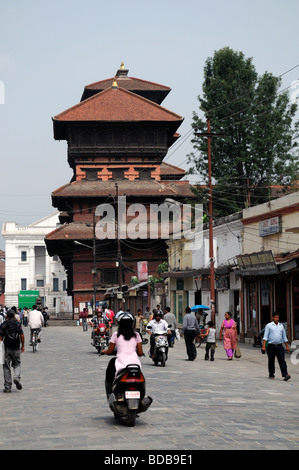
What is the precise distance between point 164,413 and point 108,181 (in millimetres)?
64317

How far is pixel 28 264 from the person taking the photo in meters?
124

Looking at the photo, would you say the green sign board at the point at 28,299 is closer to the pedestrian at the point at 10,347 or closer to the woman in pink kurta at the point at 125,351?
the pedestrian at the point at 10,347

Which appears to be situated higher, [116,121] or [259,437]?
[116,121]

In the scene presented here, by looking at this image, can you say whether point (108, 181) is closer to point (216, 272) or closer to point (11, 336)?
point (216, 272)

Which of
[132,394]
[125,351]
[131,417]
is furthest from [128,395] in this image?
[125,351]

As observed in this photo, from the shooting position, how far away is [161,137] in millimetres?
77812

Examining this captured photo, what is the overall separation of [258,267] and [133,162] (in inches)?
1836

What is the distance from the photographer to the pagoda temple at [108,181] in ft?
234

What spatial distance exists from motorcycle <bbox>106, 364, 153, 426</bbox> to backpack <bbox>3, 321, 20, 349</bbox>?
527 cm

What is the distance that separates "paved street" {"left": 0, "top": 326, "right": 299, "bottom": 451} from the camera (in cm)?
920

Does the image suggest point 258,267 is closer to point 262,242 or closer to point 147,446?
point 262,242

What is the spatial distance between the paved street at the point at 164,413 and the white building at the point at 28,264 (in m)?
103

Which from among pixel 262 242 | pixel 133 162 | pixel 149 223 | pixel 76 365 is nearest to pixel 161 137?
pixel 133 162

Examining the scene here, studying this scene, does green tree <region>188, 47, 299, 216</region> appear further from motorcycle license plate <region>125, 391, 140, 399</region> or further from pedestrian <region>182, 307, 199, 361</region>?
motorcycle license plate <region>125, 391, 140, 399</region>
